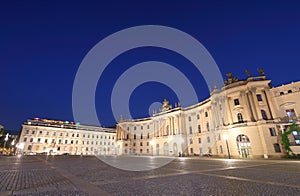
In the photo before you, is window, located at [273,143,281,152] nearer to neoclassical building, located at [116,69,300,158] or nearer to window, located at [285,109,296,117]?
neoclassical building, located at [116,69,300,158]

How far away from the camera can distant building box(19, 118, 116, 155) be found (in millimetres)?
66125

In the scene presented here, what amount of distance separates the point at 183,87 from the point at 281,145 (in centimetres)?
2597

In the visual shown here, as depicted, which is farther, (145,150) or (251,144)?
(145,150)

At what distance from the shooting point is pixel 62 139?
73.2 metres

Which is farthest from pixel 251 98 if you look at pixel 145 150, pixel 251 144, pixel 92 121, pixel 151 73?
pixel 92 121

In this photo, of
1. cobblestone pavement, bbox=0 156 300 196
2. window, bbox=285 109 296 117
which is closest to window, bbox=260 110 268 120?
window, bbox=285 109 296 117

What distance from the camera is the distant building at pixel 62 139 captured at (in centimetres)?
6612

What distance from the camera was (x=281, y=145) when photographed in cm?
2831

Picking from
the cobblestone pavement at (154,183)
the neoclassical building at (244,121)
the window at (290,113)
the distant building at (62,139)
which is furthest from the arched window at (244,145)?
the distant building at (62,139)

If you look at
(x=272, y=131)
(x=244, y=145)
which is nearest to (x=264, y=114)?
(x=272, y=131)

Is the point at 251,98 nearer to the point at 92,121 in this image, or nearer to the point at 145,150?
the point at 145,150

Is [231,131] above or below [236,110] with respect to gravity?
below

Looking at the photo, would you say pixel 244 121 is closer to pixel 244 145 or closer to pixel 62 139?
pixel 244 145

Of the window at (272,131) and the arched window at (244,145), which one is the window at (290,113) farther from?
the arched window at (244,145)
